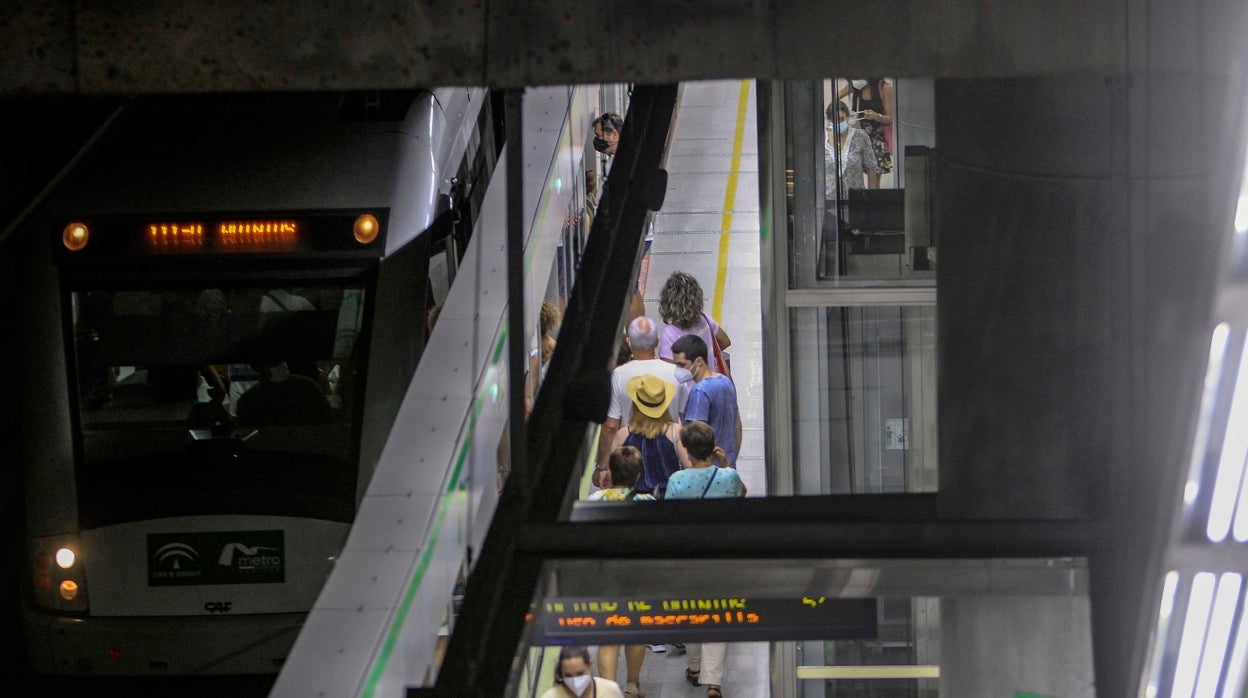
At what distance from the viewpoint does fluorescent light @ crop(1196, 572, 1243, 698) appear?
4.24m

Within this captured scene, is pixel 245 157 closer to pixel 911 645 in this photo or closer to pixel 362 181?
pixel 362 181

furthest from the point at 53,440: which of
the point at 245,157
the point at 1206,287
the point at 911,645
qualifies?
the point at 1206,287

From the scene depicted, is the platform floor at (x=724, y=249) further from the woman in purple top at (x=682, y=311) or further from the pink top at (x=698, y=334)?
the woman in purple top at (x=682, y=311)

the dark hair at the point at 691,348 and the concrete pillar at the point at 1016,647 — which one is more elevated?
the dark hair at the point at 691,348

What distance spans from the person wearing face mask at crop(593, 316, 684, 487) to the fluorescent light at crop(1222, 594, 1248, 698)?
194 inches

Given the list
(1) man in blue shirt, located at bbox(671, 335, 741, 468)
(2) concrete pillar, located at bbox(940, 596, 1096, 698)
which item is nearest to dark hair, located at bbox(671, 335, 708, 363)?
(1) man in blue shirt, located at bbox(671, 335, 741, 468)

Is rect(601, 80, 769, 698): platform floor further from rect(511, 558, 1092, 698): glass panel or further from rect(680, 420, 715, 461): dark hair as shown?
rect(511, 558, 1092, 698): glass panel

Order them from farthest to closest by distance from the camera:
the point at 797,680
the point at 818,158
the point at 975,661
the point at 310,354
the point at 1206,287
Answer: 1. the point at 818,158
2. the point at 797,680
3. the point at 310,354
4. the point at 975,661
5. the point at 1206,287

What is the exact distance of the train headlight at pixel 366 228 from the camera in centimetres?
802

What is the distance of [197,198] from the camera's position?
26.5ft

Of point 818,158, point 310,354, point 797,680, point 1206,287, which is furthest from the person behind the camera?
point 818,158

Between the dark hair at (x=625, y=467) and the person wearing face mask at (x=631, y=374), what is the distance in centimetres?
49

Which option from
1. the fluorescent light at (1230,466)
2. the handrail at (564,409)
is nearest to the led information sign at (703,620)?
the handrail at (564,409)

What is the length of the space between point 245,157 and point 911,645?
4672 millimetres
